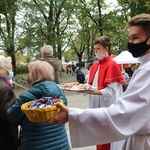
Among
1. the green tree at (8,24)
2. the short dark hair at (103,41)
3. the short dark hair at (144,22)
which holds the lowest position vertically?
the short dark hair at (103,41)

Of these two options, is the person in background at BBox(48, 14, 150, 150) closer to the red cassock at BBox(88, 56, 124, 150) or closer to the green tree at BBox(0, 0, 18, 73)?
the red cassock at BBox(88, 56, 124, 150)

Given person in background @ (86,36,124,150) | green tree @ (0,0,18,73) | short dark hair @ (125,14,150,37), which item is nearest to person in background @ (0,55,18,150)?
person in background @ (86,36,124,150)

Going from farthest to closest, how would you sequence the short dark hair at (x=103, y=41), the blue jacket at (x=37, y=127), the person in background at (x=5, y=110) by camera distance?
the short dark hair at (x=103, y=41) < the person in background at (x=5, y=110) < the blue jacket at (x=37, y=127)

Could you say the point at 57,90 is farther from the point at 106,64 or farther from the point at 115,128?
the point at 115,128

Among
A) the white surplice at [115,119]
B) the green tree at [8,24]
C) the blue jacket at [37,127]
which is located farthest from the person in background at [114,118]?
the green tree at [8,24]

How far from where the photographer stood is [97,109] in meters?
1.44

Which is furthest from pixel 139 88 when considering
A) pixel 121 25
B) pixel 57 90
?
pixel 121 25

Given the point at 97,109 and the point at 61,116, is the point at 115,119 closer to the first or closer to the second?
the point at 97,109

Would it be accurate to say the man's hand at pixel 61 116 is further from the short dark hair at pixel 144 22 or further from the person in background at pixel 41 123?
the person in background at pixel 41 123

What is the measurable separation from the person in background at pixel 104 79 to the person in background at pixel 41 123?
916 mm

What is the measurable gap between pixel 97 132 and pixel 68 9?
67.6ft

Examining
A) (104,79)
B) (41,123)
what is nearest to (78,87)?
(104,79)

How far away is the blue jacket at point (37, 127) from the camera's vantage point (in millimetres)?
2810

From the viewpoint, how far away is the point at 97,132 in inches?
55.5
